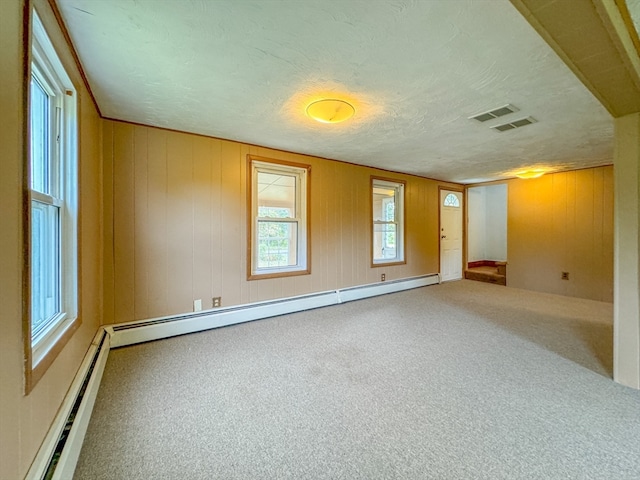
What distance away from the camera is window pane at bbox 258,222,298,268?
364 cm

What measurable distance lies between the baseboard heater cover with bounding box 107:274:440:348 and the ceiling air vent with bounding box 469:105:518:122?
286cm

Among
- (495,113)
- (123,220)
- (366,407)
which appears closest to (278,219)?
(123,220)

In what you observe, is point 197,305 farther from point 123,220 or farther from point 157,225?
point 123,220

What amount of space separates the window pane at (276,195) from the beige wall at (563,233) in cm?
451

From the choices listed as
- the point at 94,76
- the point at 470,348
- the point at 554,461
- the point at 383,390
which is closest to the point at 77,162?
the point at 94,76

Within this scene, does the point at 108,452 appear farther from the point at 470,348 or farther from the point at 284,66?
the point at 470,348

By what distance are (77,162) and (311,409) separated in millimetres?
2215

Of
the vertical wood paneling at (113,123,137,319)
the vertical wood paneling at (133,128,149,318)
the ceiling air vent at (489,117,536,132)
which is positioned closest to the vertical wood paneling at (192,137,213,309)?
the vertical wood paneling at (133,128,149,318)

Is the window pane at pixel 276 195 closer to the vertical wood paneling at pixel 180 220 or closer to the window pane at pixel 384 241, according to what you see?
the vertical wood paneling at pixel 180 220

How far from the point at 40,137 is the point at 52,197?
1.08 feet

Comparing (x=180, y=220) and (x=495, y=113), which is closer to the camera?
(x=495, y=113)

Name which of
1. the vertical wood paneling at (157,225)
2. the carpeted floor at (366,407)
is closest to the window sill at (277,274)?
the carpeted floor at (366,407)

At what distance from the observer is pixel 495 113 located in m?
2.47

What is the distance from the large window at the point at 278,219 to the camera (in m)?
3.50
